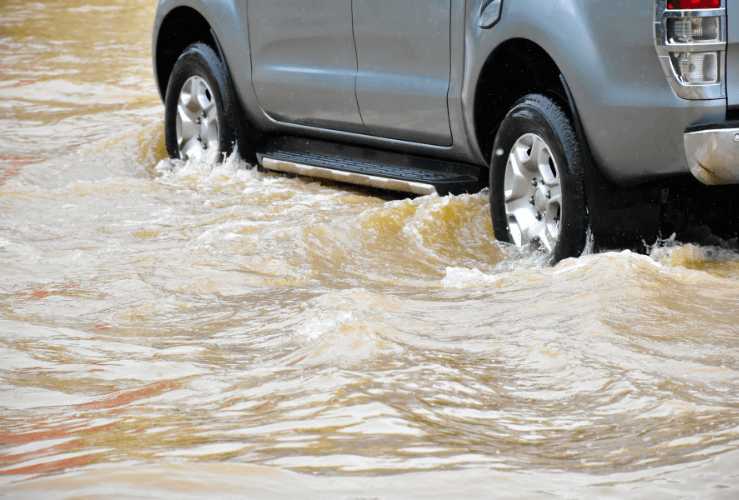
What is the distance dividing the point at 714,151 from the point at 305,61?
7.85 ft

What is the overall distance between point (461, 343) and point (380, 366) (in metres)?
0.34

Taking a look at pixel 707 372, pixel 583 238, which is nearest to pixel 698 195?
pixel 583 238

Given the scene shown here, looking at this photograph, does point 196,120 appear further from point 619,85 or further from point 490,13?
point 619,85

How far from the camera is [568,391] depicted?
215cm

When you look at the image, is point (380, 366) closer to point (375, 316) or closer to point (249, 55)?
point (375, 316)

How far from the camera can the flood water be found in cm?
169

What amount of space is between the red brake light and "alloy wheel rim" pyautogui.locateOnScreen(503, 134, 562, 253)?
0.73 m

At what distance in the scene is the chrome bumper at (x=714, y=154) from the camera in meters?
2.86

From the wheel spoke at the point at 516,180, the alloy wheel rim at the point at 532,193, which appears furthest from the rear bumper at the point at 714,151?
the wheel spoke at the point at 516,180

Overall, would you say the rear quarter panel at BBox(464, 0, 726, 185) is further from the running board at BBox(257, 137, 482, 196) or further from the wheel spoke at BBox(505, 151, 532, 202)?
the running board at BBox(257, 137, 482, 196)

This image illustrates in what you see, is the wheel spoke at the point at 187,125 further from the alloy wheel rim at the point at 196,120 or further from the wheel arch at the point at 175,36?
the wheel arch at the point at 175,36

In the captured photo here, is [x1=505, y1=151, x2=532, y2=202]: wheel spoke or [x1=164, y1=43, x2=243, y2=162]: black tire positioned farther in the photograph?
[x1=164, y1=43, x2=243, y2=162]: black tire

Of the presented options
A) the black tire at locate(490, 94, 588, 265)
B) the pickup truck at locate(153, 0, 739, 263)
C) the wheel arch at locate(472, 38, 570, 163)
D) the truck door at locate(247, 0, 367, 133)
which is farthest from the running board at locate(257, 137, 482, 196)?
the black tire at locate(490, 94, 588, 265)

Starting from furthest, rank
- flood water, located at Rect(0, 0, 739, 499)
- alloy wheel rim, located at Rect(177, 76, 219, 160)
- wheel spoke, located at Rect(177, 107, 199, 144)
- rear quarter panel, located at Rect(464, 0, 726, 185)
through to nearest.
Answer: wheel spoke, located at Rect(177, 107, 199, 144) < alloy wheel rim, located at Rect(177, 76, 219, 160) < rear quarter panel, located at Rect(464, 0, 726, 185) < flood water, located at Rect(0, 0, 739, 499)
